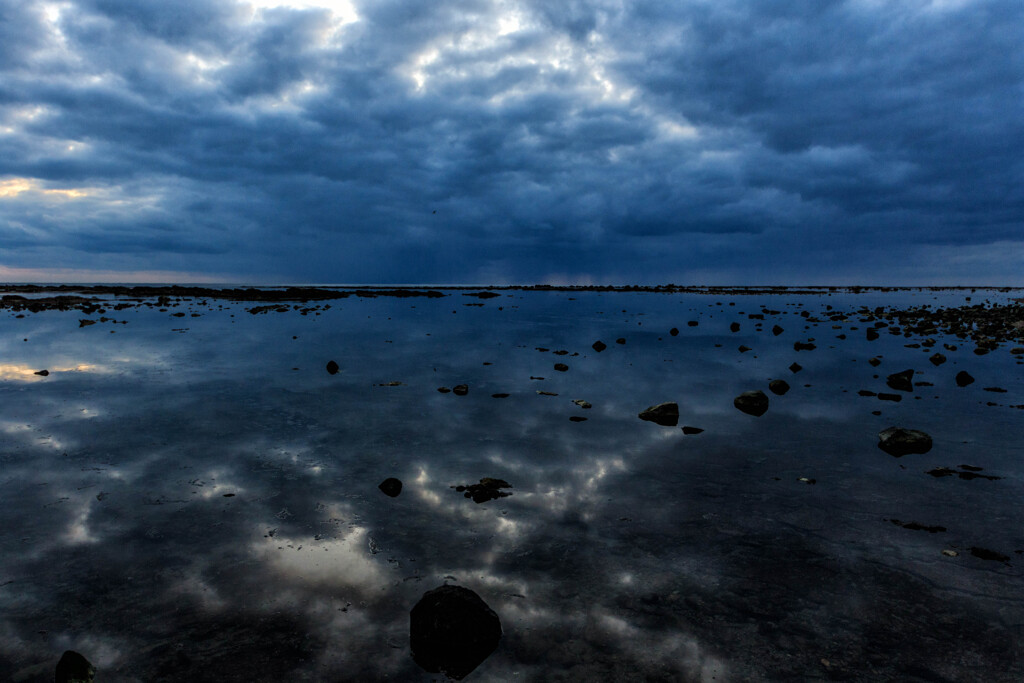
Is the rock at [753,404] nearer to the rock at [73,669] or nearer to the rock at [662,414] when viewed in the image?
the rock at [662,414]

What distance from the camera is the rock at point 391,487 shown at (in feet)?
32.0

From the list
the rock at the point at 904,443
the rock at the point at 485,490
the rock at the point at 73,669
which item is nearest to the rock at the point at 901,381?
the rock at the point at 904,443

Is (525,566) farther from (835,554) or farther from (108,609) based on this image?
(108,609)

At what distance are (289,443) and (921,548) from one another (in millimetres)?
13516

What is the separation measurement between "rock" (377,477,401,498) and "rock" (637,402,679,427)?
28.6ft

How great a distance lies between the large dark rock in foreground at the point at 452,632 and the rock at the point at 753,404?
1352 cm

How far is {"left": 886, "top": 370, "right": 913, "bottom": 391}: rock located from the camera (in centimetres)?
2008

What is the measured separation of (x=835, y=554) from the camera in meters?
7.67

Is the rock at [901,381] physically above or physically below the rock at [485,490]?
above

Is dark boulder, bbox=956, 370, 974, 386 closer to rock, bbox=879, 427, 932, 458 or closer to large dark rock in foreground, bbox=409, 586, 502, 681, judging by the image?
rock, bbox=879, 427, 932, 458

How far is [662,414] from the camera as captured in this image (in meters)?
15.5

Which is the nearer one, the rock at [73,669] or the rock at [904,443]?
the rock at [73,669]

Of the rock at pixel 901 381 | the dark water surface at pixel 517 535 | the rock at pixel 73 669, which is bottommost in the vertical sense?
the dark water surface at pixel 517 535

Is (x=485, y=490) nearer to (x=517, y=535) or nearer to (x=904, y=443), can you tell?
(x=517, y=535)
